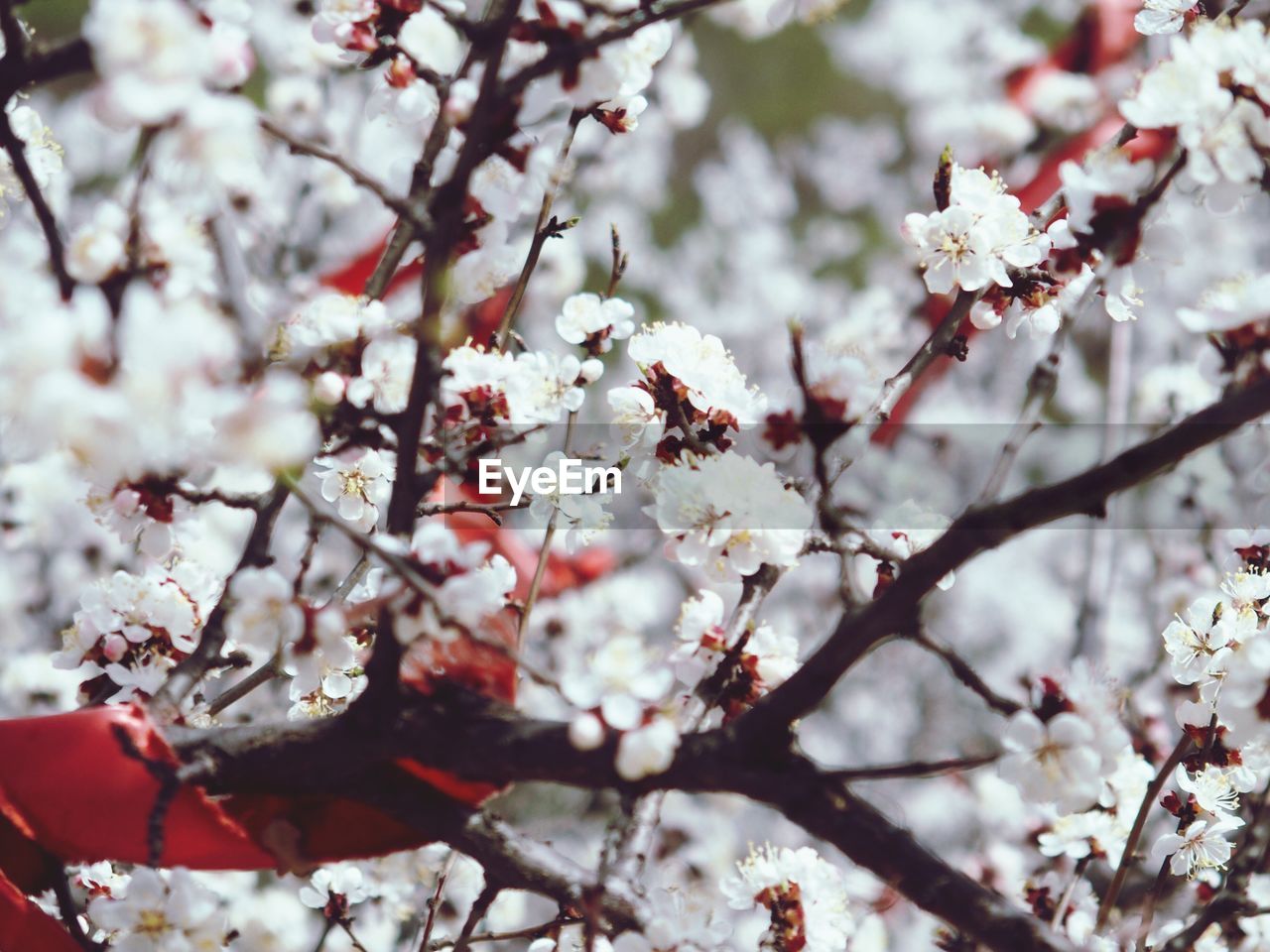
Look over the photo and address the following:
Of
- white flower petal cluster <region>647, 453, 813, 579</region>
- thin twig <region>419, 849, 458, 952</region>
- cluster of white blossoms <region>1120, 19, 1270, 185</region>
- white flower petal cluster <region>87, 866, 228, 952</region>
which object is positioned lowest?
white flower petal cluster <region>87, 866, 228, 952</region>

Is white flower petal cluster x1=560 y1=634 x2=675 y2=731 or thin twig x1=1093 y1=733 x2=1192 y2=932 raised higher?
thin twig x1=1093 y1=733 x2=1192 y2=932

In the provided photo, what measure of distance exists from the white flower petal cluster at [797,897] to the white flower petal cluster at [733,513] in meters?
0.30

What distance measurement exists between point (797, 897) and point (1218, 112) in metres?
0.71

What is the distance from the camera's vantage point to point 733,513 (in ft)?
2.88

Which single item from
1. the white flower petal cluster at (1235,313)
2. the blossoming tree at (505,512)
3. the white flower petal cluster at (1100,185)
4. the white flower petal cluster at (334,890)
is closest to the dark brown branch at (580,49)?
the blossoming tree at (505,512)

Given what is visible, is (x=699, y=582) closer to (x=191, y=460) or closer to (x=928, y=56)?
(x=191, y=460)

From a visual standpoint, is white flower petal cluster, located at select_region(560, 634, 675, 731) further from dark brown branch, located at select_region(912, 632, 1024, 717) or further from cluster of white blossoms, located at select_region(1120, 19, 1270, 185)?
cluster of white blossoms, located at select_region(1120, 19, 1270, 185)

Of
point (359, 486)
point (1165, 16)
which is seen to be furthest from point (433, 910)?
point (1165, 16)

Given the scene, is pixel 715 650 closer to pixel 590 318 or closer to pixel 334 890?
pixel 590 318

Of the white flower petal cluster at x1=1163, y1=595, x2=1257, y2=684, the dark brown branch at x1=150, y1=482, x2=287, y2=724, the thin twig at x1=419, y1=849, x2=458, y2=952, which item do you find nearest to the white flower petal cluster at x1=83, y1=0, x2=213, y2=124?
the dark brown branch at x1=150, y1=482, x2=287, y2=724

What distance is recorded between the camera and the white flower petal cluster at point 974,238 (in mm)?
978

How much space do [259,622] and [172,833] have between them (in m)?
0.22

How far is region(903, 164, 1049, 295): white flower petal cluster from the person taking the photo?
978mm

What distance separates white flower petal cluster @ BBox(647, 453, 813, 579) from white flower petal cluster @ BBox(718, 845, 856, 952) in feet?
0.99
